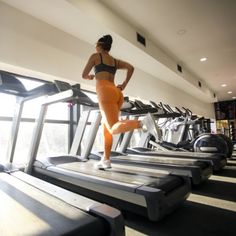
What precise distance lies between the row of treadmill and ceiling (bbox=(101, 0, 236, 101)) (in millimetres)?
1769

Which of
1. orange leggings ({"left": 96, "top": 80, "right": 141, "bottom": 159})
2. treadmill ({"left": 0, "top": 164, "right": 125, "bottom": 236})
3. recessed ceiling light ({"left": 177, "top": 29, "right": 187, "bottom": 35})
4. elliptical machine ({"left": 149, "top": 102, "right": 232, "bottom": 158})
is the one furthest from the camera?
elliptical machine ({"left": 149, "top": 102, "right": 232, "bottom": 158})

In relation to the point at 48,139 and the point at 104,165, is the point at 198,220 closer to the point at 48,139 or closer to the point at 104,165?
the point at 104,165

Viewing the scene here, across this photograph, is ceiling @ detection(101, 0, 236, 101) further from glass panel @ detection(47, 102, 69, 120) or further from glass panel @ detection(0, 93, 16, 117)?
glass panel @ detection(0, 93, 16, 117)

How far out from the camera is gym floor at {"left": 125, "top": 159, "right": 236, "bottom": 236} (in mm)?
1696

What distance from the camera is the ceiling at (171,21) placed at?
3.47 m

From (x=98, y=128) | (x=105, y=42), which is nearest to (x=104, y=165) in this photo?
(x=98, y=128)

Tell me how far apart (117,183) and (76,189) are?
650mm

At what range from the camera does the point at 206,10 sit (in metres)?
3.97

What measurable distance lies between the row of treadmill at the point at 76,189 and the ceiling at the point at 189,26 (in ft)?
5.80

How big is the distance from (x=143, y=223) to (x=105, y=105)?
48.6 inches

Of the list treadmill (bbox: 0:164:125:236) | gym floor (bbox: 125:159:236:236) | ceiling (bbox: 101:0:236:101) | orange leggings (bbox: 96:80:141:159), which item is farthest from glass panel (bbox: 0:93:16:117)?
gym floor (bbox: 125:159:236:236)

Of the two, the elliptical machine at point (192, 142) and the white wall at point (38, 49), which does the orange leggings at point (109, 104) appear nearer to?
the white wall at point (38, 49)

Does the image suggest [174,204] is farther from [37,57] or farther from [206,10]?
[206,10]

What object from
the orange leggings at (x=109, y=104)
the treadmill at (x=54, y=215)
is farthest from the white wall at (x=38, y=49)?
the treadmill at (x=54, y=215)
